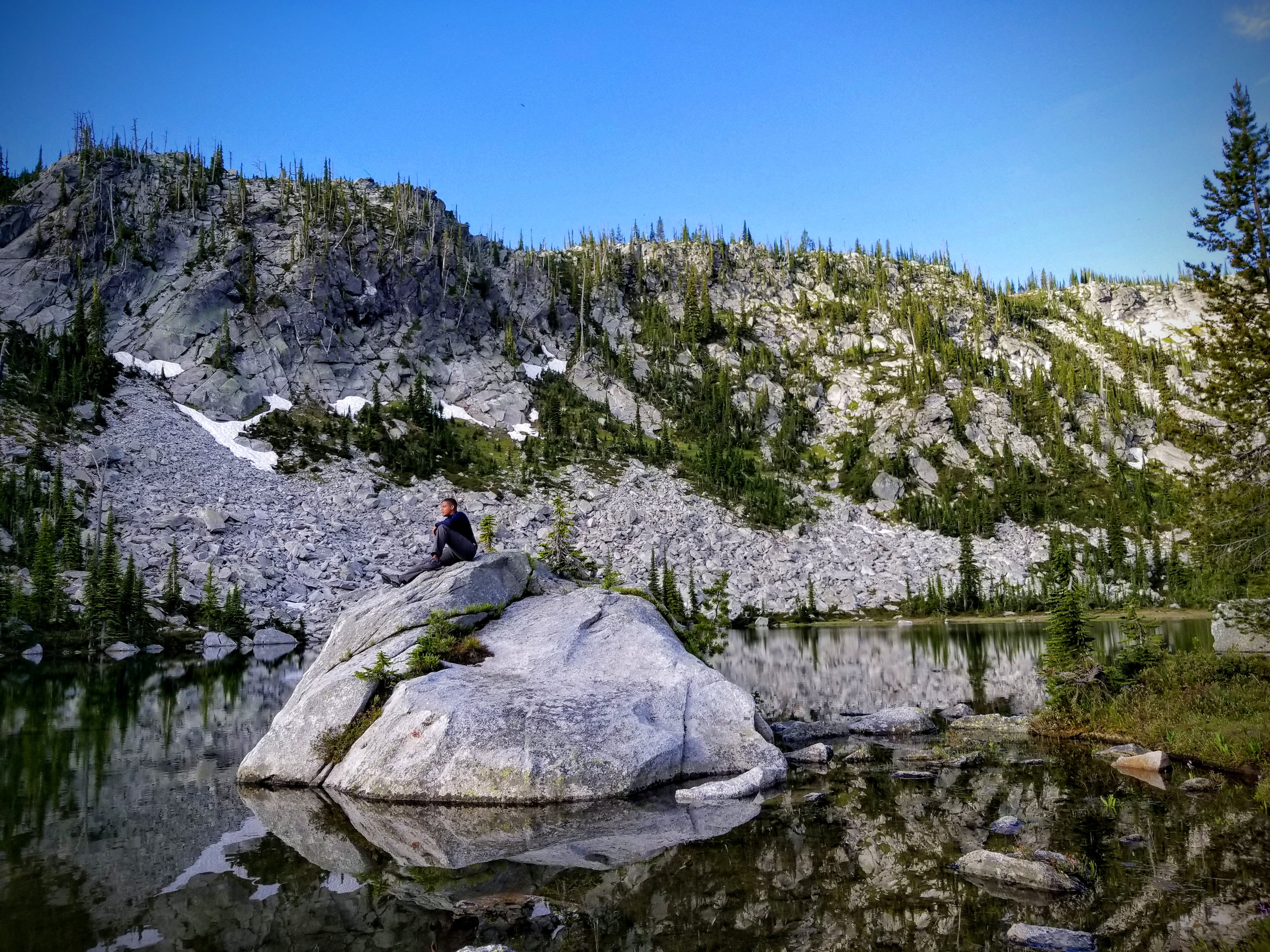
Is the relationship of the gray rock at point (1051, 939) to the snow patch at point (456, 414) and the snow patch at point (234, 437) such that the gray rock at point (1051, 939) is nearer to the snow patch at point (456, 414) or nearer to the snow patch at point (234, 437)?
the snow patch at point (234, 437)

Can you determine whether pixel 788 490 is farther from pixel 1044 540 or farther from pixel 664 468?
pixel 1044 540

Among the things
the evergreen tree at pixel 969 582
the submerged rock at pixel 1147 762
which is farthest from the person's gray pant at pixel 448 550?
the evergreen tree at pixel 969 582

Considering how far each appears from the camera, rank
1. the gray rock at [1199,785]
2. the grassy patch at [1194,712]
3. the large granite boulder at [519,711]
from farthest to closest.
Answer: the grassy patch at [1194,712]
the large granite boulder at [519,711]
the gray rock at [1199,785]

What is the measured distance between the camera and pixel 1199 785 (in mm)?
12953

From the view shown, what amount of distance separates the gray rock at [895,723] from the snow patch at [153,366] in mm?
116279

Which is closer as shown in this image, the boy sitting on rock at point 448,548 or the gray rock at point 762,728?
the gray rock at point 762,728

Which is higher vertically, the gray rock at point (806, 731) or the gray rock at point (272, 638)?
the gray rock at point (806, 731)

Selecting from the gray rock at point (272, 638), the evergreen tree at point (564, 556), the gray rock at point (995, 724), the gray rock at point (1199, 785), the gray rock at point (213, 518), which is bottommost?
the gray rock at point (272, 638)

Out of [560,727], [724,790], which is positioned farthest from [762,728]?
[560,727]

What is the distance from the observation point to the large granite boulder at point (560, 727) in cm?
1323

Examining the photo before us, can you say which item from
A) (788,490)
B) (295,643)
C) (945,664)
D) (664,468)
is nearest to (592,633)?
(945,664)

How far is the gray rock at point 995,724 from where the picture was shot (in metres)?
20.8

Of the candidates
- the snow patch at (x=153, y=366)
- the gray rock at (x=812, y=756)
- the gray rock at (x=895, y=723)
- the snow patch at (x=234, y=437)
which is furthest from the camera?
the snow patch at (x=153, y=366)

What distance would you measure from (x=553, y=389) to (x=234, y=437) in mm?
59225
